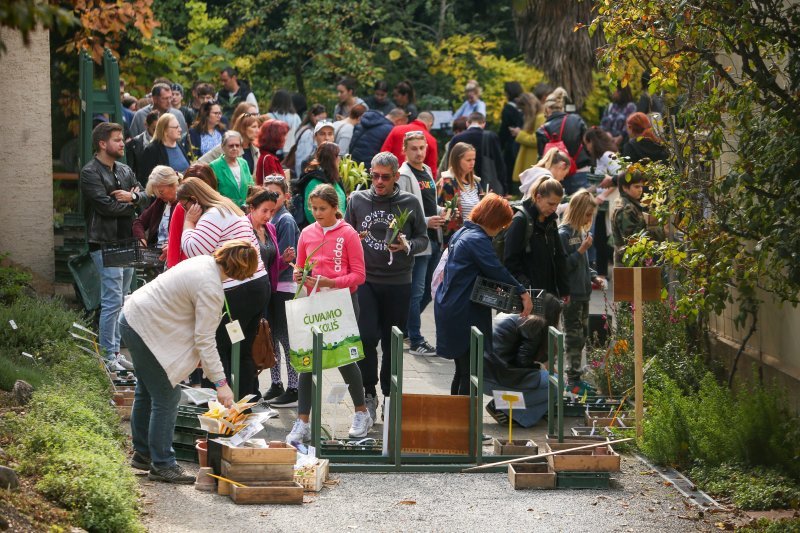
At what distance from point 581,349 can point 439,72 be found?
13.3 meters

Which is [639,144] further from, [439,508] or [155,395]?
[155,395]

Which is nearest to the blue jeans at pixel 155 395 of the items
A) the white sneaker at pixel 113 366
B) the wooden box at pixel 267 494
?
the wooden box at pixel 267 494

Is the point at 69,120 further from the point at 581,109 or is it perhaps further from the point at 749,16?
the point at 749,16

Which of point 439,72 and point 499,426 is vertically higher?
point 439,72

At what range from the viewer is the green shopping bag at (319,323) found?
9250 mm

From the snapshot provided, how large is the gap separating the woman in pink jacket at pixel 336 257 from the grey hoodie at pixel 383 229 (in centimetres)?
60

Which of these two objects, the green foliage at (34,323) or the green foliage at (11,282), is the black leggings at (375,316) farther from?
the green foliage at (11,282)

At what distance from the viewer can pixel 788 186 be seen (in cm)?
788

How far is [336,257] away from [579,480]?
98.6 inches

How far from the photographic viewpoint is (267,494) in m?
A: 8.03

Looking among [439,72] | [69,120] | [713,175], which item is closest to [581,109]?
[439,72]

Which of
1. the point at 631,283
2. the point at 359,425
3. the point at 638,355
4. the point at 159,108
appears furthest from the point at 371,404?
the point at 159,108

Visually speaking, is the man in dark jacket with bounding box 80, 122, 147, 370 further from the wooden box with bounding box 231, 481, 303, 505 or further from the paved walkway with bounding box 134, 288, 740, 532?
the wooden box with bounding box 231, 481, 303, 505

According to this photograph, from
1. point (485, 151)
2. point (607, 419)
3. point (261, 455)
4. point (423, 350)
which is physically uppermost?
point (485, 151)
